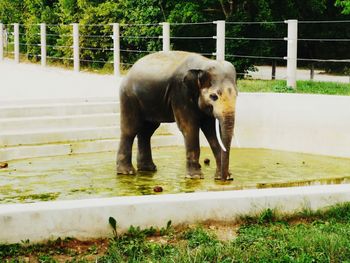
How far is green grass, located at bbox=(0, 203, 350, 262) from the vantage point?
16.8ft

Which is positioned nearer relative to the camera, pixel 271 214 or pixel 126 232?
pixel 126 232

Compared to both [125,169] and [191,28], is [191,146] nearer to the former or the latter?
[125,169]

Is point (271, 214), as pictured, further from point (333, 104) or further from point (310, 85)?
point (310, 85)

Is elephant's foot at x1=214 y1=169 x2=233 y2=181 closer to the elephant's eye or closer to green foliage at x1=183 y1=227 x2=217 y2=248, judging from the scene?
the elephant's eye

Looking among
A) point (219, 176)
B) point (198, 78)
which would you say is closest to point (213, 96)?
point (198, 78)

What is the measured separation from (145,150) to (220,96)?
5.28 ft

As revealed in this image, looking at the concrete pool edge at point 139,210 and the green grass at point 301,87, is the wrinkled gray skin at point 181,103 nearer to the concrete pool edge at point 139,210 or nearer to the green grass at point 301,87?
the concrete pool edge at point 139,210

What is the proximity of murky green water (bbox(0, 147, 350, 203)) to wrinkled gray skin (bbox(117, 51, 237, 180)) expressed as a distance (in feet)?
0.89

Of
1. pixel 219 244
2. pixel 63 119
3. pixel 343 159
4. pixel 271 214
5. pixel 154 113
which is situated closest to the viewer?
pixel 219 244

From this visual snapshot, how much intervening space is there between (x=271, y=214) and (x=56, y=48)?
18.7m

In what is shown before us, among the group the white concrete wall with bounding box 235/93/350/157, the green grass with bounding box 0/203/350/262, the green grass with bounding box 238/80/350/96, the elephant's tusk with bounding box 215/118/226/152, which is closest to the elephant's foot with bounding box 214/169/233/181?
the elephant's tusk with bounding box 215/118/226/152

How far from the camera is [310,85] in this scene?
47.8ft

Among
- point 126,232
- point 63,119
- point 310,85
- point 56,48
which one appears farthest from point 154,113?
point 56,48

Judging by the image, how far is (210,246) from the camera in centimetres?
532
